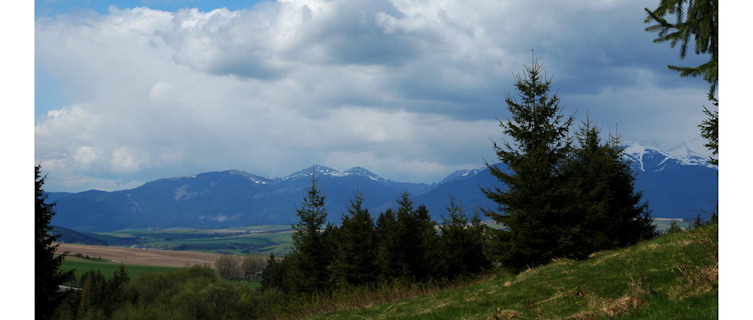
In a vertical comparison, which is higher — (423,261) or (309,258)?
(423,261)

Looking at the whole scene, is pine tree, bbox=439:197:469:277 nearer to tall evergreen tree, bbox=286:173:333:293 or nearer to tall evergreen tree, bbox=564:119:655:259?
tall evergreen tree, bbox=286:173:333:293

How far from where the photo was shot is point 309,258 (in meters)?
53.7

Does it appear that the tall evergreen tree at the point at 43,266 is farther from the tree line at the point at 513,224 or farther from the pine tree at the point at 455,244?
the pine tree at the point at 455,244

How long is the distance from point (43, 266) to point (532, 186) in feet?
106

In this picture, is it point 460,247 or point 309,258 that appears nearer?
point 460,247

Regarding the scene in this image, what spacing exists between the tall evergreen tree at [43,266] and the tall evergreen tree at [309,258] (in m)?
23.1

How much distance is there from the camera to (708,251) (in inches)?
542

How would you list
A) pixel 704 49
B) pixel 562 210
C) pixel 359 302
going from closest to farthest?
pixel 704 49 → pixel 359 302 → pixel 562 210

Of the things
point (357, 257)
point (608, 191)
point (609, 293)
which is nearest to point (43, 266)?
point (357, 257)

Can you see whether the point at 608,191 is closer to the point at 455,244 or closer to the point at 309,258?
the point at 455,244
